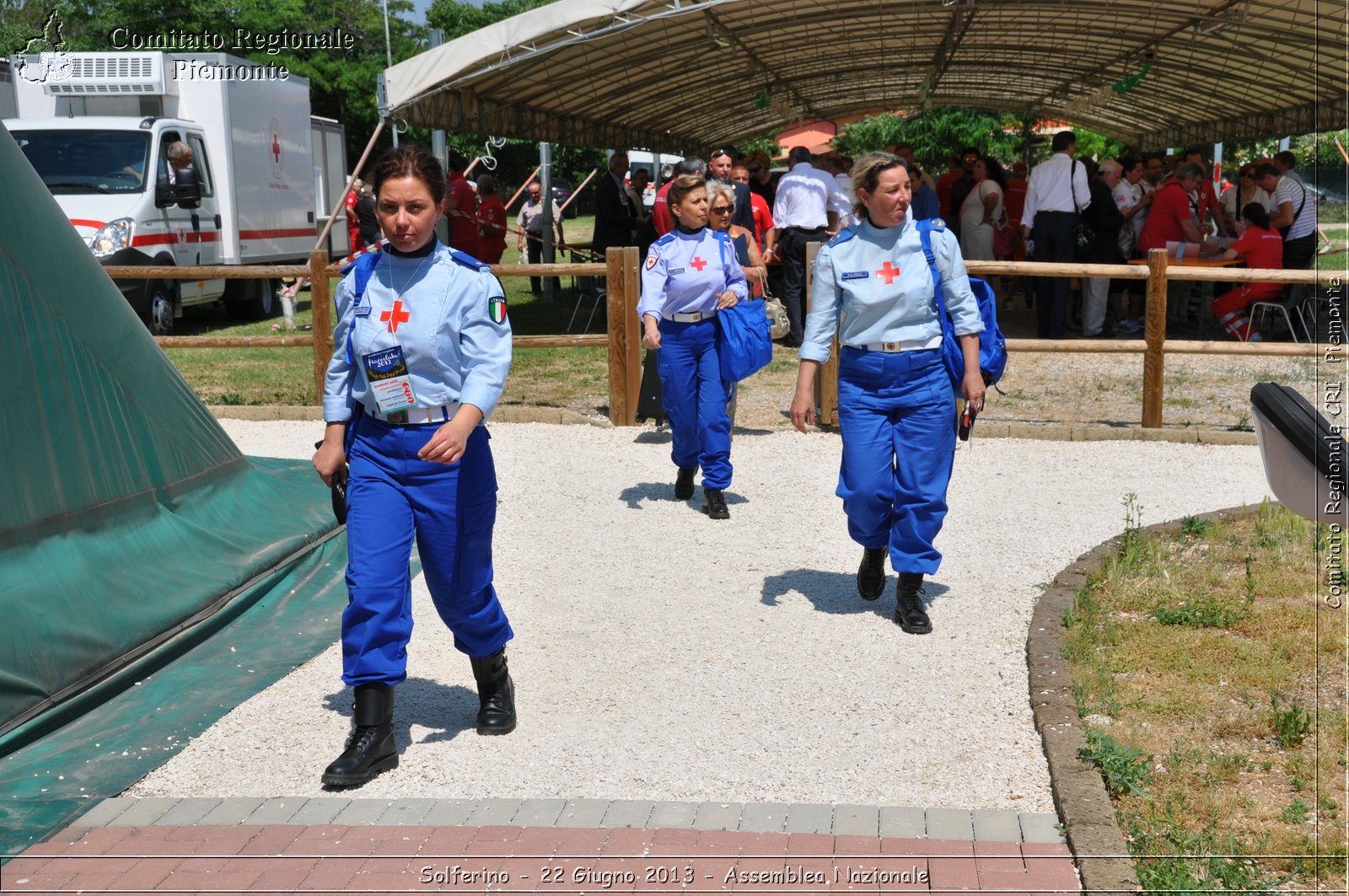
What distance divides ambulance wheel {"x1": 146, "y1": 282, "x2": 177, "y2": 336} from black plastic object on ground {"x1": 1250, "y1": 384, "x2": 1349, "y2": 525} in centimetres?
1423

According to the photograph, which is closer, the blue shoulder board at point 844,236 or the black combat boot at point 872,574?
the blue shoulder board at point 844,236

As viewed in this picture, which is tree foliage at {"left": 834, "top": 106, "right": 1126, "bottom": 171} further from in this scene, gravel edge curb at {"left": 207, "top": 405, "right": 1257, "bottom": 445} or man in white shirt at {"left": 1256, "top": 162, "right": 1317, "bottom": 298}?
gravel edge curb at {"left": 207, "top": 405, "right": 1257, "bottom": 445}

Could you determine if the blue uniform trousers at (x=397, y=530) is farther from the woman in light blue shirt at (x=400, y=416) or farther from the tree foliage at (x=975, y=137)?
the tree foliage at (x=975, y=137)

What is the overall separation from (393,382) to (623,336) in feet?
20.2

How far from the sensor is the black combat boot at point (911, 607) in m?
5.65

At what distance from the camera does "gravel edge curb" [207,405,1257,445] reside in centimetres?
961

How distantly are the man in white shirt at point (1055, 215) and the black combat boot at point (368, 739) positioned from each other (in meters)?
11.0

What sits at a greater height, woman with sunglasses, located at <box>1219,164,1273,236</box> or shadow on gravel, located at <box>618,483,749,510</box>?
woman with sunglasses, located at <box>1219,164,1273,236</box>

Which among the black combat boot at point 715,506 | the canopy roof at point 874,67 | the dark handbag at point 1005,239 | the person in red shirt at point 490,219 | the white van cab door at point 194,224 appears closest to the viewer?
the black combat boot at point 715,506

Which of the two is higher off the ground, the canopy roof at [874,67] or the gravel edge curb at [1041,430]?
the canopy roof at [874,67]

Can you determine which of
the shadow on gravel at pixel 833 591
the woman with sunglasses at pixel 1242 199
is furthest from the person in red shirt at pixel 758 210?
the shadow on gravel at pixel 833 591

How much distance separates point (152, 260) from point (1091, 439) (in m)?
10.1

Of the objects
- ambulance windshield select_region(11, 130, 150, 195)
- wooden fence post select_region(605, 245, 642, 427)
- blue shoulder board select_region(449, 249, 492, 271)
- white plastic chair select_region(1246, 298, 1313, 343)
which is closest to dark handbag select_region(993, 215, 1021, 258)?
white plastic chair select_region(1246, 298, 1313, 343)

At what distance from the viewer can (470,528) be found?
4.27 m
